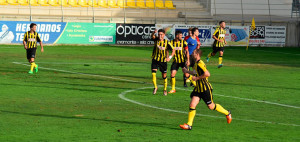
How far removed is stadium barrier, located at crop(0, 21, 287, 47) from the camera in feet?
132

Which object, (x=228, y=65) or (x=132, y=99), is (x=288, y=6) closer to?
(x=228, y=65)

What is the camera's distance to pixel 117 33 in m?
43.0

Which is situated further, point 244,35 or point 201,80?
point 244,35

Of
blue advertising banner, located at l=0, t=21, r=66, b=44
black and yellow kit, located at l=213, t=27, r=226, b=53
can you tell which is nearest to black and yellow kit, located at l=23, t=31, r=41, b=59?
black and yellow kit, located at l=213, t=27, r=226, b=53

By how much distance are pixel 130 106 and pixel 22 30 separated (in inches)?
1102

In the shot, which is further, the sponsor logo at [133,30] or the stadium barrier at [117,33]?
the sponsor logo at [133,30]

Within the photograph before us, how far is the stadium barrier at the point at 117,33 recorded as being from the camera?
1585 inches

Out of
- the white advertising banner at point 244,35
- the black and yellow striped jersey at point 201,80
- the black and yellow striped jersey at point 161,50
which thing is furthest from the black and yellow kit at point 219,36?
the white advertising banner at point 244,35

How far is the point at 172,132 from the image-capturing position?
10797mm

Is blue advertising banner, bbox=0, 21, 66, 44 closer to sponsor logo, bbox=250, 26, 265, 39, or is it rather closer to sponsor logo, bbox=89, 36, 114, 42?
sponsor logo, bbox=89, 36, 114, 42

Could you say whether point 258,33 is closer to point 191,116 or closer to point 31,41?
point 31,41

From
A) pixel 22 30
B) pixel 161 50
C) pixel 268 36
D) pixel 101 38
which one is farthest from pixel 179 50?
pixel 268 36

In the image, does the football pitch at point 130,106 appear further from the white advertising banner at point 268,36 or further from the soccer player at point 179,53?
the white advertising banner at point 268,36

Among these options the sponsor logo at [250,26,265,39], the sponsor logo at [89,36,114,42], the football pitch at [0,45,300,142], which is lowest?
the football pitch at [0,45,300,142]
